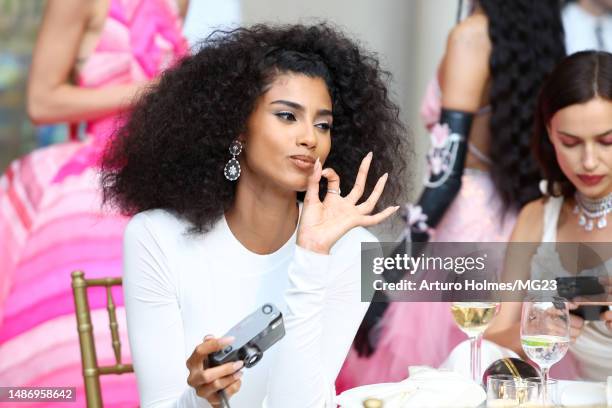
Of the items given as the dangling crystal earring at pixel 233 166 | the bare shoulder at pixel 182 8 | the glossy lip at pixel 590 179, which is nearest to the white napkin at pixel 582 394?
the dangling crystal earring at pixel 233 166

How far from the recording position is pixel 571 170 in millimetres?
2336

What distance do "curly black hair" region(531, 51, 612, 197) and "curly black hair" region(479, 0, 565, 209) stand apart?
368 mm

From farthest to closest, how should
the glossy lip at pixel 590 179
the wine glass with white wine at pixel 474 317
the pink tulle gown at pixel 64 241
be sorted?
the pink tulle gown at pixel 64 241 < the glossy lip at pixel 590 179 < the wine glass with white wine at pixel 474 317

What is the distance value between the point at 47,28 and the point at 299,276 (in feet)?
5.68

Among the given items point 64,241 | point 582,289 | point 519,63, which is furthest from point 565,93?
point 64,241

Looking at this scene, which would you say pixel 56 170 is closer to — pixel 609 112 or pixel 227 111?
pixel 227 111

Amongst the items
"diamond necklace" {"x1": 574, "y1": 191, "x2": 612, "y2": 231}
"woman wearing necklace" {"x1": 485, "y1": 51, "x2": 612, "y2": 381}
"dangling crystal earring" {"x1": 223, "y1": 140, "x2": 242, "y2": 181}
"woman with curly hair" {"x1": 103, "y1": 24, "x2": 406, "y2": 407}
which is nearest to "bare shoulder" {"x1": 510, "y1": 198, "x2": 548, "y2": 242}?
"woman wearing necklace" {"x1": 485, "y1": 51, "x2": 612, "y2": 381}

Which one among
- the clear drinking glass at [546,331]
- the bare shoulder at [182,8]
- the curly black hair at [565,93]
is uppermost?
the bare shoulder at [182,8]

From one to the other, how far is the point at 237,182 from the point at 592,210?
982 millimetres

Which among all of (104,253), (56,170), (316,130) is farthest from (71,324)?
(316,130)

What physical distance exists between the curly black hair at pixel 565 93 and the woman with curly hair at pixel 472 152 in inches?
15.1

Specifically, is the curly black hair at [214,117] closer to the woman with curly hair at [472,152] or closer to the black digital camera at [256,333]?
the black digital camera at [256,333]

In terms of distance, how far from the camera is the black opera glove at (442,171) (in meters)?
2.96

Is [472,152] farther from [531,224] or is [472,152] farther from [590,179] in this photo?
[590,179]
